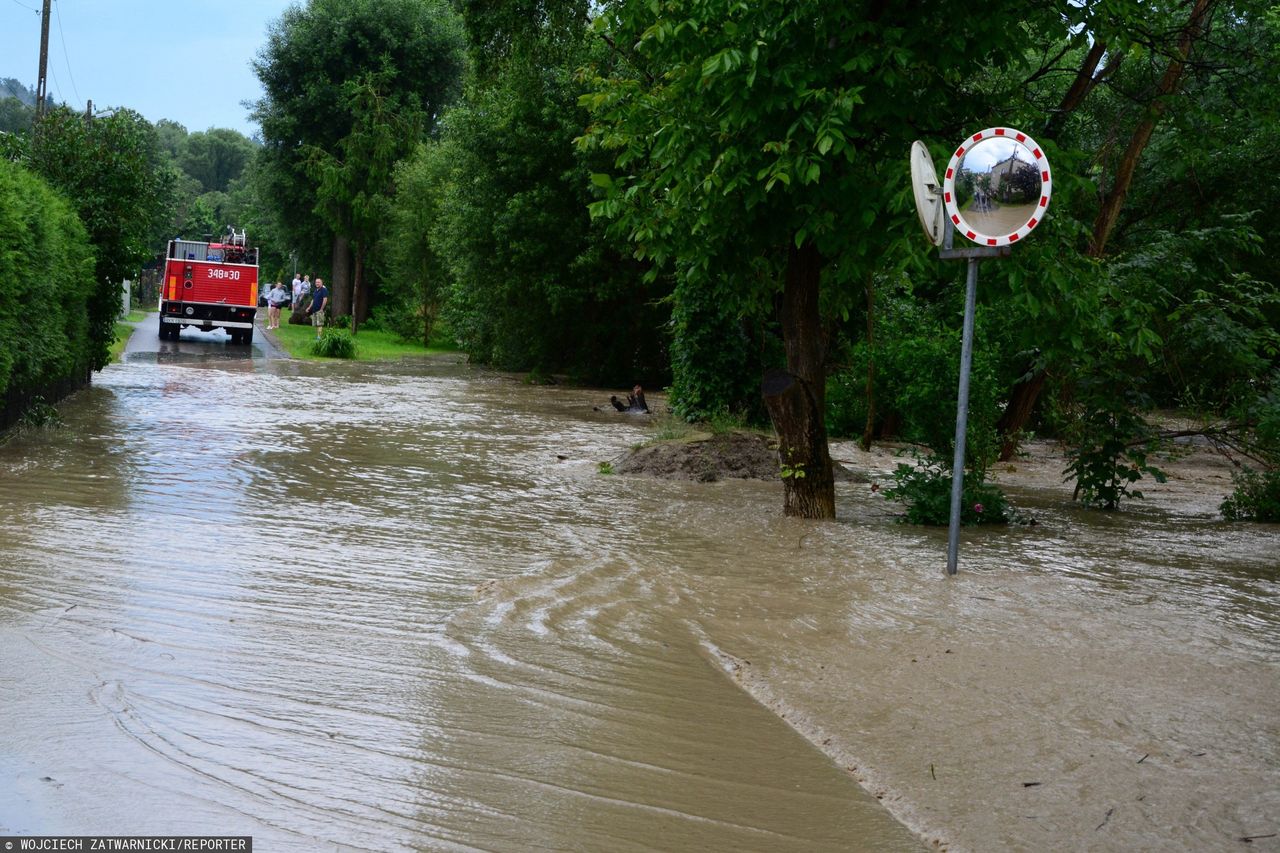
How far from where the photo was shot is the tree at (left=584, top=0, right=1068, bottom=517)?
9.30 meters

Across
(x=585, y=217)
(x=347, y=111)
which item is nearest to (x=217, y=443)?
(x=585, y=217)

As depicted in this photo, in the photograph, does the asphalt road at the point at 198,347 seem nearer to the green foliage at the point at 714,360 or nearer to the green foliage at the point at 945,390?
the green foliage at the point at 714,360

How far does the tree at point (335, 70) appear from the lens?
4741cm

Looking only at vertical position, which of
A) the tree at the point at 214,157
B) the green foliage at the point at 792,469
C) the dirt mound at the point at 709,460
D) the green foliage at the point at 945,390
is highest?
the tree at the point at 214,157

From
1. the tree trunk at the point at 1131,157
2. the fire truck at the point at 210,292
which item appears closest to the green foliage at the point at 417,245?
the fire truck at the point at 210,292

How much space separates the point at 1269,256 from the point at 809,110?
1900 cm

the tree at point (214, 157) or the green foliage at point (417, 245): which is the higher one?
the tree at point (214, 157)

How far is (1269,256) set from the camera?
24719mm

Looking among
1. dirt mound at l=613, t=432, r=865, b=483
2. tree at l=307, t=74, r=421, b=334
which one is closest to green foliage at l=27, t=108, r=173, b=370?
dirt mound at l=613, t=432, r=865, b=483

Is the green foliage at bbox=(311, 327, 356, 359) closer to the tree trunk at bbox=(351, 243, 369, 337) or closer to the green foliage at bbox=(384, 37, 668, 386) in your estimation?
the green foliage at bbox=(384, 37, 668, 386)

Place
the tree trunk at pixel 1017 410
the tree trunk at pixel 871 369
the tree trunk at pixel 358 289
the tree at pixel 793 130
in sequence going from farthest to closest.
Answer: the tree trunk at pixel 358 289 < the tree trunk at pixel 871 369 < the tree trunk at pixel 1017 410 < the tree at pixel 793 130

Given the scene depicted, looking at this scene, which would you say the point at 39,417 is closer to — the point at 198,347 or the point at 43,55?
the point at 198,347

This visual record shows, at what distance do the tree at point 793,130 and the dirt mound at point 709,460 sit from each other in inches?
116

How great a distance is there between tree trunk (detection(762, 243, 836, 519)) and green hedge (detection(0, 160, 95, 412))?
24.7ft
